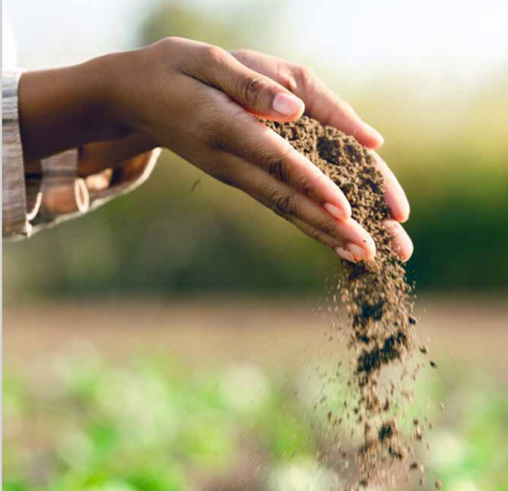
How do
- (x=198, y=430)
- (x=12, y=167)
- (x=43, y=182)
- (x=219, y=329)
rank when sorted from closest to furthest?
1. (x=12, y=167)
2. (x=43, y=182)
3. (x=198, y=430)
4. (x=219, y=329)

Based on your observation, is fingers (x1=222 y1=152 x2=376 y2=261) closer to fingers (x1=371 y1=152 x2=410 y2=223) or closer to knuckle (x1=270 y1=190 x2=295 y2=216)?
knuckle (x1=270 y1=190 x2=295 y2=216)

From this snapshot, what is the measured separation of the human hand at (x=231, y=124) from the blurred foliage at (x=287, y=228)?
16.6ft

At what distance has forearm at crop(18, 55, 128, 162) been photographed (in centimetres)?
129

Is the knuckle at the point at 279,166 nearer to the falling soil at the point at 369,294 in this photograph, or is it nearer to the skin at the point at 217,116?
the skin at the point at 217,116

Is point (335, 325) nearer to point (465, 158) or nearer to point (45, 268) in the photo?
point (465, 158)

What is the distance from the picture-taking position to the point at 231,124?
1.11 metres

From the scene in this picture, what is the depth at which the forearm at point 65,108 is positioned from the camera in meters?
1.29

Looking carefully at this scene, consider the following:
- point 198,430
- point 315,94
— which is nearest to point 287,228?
point 198,430

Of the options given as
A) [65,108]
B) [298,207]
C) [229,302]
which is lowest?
[229,302]

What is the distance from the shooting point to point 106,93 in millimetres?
1285

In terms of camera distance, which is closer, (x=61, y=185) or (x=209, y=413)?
(x=61, y=185)

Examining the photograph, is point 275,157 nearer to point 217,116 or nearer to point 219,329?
point 217,116

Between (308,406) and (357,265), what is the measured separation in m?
2.05

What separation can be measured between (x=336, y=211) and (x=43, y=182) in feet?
2.56
